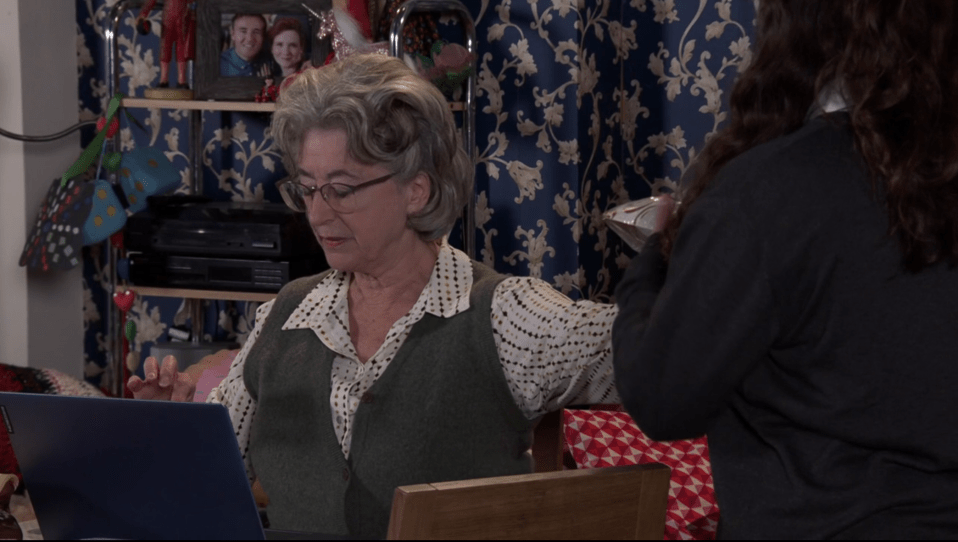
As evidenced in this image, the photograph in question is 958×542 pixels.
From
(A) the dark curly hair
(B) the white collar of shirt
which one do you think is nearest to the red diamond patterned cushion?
(B) the white collar of shirt

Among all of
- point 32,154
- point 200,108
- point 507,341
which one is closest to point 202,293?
point 200,108

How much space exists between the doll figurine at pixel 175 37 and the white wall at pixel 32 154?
0.99ft

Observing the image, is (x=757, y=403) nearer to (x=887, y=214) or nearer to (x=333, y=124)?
(x=887, y=214)

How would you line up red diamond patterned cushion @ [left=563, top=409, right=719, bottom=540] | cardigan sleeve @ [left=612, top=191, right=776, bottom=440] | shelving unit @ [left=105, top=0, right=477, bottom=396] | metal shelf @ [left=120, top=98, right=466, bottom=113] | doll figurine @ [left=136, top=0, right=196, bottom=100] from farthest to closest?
doll figurine @ [left=136, top=0, right=196, bottom=100] < metal shelf @ [left=120, top=98, right=466, bottom=113] < shelving unit @ [left=105, top=0, right=477, bottom=396] < red diamond patterned cushion @ [left=563, top=409, right=719, bottom=540] < cardigan sleeve @ [left=612, top=191, right=776, bottom=440]

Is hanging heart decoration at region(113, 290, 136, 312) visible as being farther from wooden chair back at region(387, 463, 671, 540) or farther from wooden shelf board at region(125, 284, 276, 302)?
wooden chair back at region(387, 463, 671, 540)

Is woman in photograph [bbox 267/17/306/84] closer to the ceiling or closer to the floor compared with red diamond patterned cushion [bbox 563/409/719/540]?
closer to the ceiling

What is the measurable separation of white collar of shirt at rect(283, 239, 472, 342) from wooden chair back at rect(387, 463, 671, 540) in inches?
17.9

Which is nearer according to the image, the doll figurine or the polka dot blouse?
the polka dot blouse

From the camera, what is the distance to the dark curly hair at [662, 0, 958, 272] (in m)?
0.97

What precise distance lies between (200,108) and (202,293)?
20.9 inches

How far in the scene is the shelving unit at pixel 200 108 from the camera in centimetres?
290

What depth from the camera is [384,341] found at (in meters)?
1.62

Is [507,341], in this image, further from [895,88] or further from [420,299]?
[895,88]

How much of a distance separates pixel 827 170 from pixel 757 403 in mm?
240
